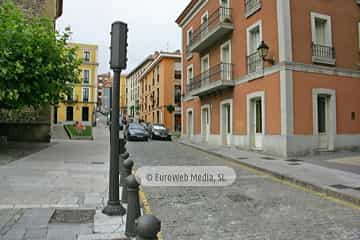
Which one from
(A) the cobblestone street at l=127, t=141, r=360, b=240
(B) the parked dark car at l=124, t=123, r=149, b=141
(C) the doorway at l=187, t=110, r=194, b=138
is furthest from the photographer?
(B) the parked dark car at l=124, t=123, r=149, b=141

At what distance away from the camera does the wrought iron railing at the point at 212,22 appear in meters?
18.2

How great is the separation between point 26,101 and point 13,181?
6.03 meters

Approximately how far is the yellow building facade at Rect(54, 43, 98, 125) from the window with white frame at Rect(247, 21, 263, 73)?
41.8m

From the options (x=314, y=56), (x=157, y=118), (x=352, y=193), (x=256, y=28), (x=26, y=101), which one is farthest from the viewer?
(x=157, y=118)

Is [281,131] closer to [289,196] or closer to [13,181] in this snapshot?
[289,196]

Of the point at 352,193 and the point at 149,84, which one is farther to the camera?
the point at 149,84

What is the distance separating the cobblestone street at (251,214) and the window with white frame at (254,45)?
8.72 meters

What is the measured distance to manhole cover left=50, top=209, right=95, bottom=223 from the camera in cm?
466

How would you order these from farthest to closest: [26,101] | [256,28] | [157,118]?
[157,118] → [256,28] → [26,101]

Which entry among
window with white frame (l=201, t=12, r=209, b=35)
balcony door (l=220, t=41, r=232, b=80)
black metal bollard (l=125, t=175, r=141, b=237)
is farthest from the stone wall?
black metal bollard (l=125, t=175, r=141, b=237)

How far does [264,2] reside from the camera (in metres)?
14.5

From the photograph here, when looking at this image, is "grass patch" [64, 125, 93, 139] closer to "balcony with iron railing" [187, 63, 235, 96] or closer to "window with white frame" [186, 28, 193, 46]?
"balcony with iron railing" [187, 63, 235, 96]

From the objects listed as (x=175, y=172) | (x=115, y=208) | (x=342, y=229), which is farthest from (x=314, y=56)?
(x=115, y=208)

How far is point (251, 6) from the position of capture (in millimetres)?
15633
